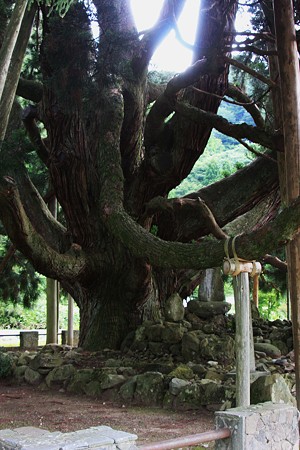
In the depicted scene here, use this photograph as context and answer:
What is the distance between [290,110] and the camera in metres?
6.35

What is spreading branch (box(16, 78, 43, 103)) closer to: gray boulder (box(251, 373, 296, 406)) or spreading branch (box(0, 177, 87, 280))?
spreading branch (box(0, 177, 87, 280))

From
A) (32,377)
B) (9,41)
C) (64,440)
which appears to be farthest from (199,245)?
(64,440)

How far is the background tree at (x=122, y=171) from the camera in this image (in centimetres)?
786

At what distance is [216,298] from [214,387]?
3.13 metres

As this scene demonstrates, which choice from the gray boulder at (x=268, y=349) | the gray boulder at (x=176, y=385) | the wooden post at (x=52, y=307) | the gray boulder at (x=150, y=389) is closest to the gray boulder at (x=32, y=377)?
the gray boulder at (x=150, y=389)

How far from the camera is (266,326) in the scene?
9.95 metres

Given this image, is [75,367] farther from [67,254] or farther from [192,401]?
[192,401]

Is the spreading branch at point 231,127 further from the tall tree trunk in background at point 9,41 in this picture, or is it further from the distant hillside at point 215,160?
the distant hillside at point 215,160

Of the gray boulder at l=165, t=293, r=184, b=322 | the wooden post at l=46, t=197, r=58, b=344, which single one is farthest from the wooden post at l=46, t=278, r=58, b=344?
the gray boulder at l=165, t=293, r=184, b=322

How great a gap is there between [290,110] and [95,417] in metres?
4.00

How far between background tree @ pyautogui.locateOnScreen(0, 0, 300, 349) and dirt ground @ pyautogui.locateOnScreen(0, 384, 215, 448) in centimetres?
187

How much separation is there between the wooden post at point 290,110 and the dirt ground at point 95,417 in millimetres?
1537

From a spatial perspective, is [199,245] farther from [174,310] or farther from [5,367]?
[5,367]

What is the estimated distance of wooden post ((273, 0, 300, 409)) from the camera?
6.19 meters
